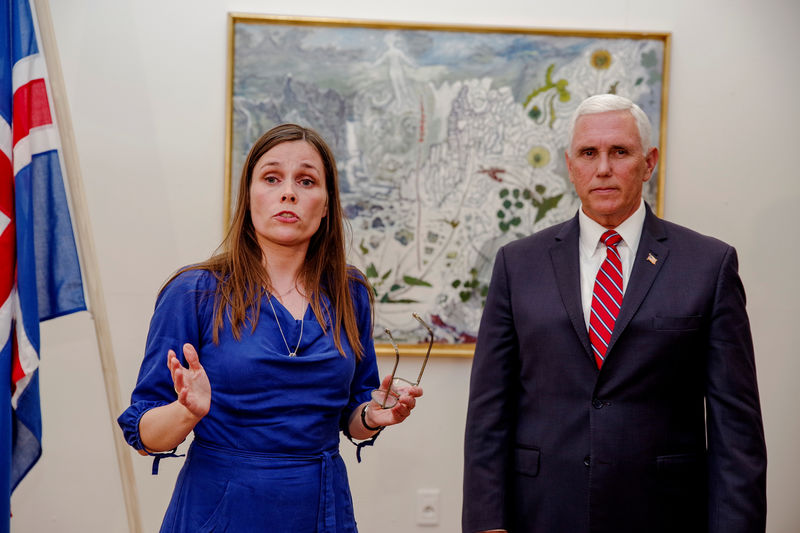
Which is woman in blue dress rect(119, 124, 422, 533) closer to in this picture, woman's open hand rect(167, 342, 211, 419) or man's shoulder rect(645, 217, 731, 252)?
woman's open hand rect(167, 342, 211, 419)

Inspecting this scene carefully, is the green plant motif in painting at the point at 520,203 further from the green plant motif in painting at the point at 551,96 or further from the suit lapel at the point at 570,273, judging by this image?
the suit lapel at the point at 570,273

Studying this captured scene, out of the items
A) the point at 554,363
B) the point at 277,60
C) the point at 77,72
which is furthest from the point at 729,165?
the point at 77,72

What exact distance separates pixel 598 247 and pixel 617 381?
13.0 inches

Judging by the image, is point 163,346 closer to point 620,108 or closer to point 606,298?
point 606,298

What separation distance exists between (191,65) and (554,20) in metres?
1.38

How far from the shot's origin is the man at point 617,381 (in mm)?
1552

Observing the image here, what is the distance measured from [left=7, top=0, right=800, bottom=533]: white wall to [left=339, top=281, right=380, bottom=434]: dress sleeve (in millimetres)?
1015

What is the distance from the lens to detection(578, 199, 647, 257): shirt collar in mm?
1692

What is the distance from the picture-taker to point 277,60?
268 centimetres

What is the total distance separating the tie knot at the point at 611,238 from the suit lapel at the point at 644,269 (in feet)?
0.17

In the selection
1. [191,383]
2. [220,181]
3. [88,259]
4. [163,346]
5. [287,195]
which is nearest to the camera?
[191,383]

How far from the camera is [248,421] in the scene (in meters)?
1.45

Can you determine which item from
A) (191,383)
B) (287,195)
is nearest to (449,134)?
(287,195)

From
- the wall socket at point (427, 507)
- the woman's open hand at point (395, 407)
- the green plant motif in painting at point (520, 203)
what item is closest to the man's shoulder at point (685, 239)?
the woman's open hand at point (395, 407)
